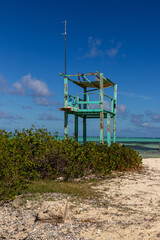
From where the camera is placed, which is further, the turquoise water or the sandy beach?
the turquoise water

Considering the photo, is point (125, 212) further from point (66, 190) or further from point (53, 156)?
point (53, 156)

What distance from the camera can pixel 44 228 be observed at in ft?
17.0

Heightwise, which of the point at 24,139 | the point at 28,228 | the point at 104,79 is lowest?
the point at 28,228

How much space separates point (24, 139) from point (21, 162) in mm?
1409

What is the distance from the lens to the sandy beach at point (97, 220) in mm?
4844

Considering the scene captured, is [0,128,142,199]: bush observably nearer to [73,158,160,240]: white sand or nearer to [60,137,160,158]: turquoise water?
[73,158,160,240]: white sand

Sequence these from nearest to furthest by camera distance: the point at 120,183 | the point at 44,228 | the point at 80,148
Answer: the point at 44,228
the point at 120,183
the point at 80,148

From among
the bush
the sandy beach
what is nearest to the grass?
the sandy beach

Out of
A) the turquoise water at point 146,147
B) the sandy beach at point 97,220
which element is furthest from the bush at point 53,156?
the turquoise water at point 146,147

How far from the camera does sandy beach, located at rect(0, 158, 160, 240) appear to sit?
484 centimetres

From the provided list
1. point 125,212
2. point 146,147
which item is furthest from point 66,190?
point 146,147

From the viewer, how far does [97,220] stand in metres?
5.52

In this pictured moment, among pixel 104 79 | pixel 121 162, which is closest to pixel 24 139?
pixel 121 162

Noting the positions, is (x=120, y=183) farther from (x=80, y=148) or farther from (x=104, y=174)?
(x=80, y=148)
